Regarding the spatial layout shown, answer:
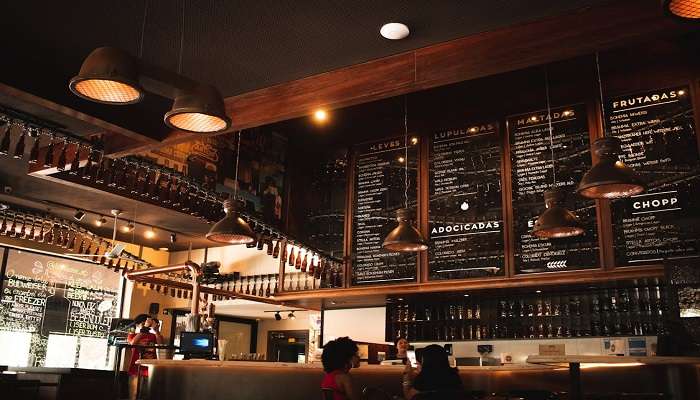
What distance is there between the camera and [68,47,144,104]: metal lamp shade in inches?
114

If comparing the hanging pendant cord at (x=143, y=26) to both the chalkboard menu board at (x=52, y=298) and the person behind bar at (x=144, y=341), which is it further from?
the chalkboard menu board at (x=52, y=298)

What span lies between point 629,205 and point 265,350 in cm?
745

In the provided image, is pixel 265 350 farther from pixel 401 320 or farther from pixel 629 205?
pixel 629 205

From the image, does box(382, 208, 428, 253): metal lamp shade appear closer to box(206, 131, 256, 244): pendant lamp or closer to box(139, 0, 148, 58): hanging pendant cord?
box(206, 131, 256, 244): pendant lamp

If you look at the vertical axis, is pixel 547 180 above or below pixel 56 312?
above

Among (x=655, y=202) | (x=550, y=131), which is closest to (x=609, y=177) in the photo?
(x=655, y=202)

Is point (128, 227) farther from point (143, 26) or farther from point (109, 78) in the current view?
point (109, 78)

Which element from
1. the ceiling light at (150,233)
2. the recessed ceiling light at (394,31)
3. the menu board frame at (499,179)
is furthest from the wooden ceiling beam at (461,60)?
the ceiling light at (150,233)

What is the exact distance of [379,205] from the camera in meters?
7.52

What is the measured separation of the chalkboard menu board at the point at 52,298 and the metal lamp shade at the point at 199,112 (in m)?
7.22

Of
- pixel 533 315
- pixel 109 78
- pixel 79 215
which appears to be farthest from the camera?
pixel 79 215

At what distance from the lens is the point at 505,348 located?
266 inches

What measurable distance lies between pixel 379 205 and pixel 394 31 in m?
3.76

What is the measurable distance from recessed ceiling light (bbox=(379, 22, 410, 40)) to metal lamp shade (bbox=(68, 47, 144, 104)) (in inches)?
61.7
